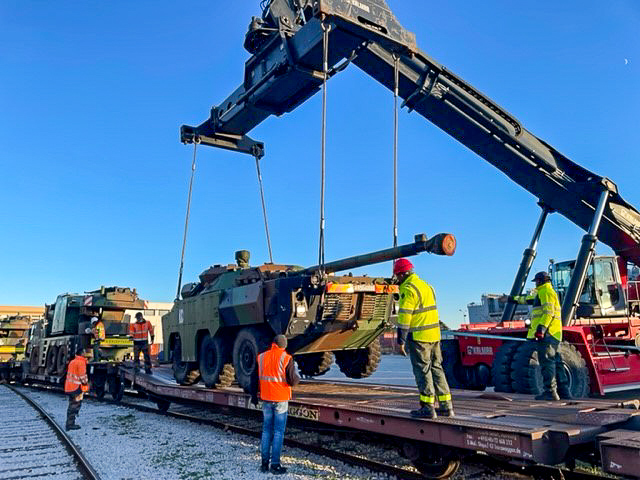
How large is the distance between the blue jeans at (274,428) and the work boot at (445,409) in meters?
1.87

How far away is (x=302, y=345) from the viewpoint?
8641 mm

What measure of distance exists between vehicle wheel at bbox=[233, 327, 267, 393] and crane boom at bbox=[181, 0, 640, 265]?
4.46m

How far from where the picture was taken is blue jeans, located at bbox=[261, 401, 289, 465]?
6.21 meters

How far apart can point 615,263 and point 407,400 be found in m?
7.71

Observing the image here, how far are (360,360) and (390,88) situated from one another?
5.50 m

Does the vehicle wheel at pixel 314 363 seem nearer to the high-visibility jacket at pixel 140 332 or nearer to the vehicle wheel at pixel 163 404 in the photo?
the vehicle wheel at pixel 163 404

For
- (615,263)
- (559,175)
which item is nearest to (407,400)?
(559,175)

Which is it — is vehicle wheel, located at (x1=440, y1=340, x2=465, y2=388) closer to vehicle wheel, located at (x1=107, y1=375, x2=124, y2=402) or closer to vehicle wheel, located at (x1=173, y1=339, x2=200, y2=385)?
vehicle wheel, located at (x1=173, y1=339, x2=200, y2=385)

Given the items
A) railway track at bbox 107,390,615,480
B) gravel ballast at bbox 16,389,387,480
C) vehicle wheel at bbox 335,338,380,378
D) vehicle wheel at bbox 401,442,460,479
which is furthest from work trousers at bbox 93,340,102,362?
A: vehicle wheel at bbox 401,442,460,479

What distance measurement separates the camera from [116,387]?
14523 mm

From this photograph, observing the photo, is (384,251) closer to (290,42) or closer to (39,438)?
(290,42)

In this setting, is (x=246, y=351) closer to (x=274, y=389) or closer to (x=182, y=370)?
(x=274, y=389)

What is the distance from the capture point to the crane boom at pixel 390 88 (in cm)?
877

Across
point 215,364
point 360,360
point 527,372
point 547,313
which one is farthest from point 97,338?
point 547,313
